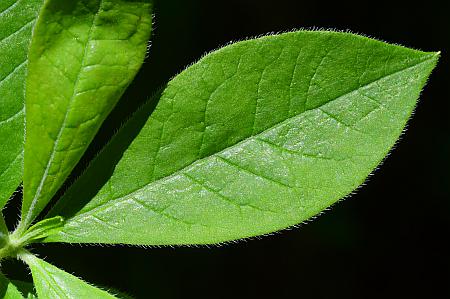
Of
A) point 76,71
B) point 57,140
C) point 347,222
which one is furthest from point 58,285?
point 347,222

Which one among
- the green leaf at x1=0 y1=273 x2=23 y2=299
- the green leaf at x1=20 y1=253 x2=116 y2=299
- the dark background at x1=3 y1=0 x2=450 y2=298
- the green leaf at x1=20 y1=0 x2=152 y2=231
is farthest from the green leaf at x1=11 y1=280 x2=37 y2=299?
the dark background at x1=3 y1=0 x2=450 y2=298

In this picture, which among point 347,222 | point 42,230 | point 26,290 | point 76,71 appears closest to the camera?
point 76,71

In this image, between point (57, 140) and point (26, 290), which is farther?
point (26, 290)

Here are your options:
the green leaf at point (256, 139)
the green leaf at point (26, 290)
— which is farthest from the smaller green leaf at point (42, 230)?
the green leaf at point (26, 290)

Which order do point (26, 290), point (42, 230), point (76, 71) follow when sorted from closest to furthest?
point (76, 71), point (42, 230), point (26, 290)

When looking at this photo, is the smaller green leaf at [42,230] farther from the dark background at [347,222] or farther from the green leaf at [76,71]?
the dark background at [347,222]

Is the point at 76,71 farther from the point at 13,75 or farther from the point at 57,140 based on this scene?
the point at 13,75

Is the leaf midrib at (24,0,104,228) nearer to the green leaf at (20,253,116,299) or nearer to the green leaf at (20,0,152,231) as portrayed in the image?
the green leaf at (20,0,152,231)
